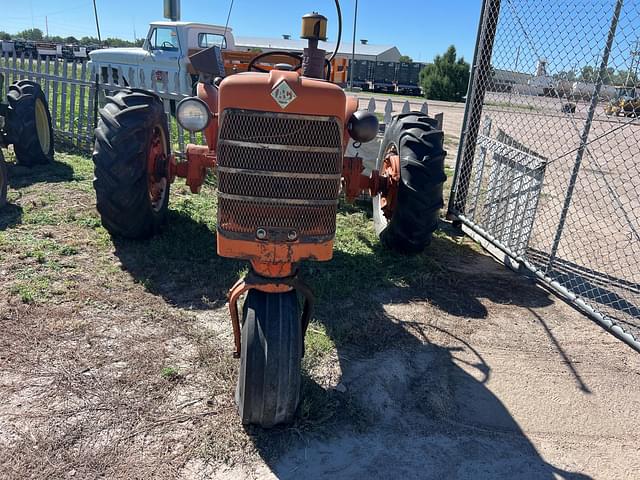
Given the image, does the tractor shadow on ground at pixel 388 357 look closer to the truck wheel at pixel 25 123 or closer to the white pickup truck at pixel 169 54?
the truck wheel at pixel 25 123

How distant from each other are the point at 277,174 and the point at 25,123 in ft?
18.4

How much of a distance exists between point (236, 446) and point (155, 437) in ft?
1.32

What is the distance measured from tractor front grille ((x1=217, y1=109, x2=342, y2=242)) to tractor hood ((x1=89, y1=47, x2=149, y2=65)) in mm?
12394

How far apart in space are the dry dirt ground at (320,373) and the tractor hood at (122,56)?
391 inches

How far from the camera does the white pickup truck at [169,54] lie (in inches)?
501

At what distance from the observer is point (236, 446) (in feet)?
8.37

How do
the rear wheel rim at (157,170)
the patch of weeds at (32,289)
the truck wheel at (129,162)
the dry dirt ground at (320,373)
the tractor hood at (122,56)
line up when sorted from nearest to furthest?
1. the dry dirt ground at (320,373)
2. the patch of weeds at (32,289)
3. the truck wheel at (129,162)
4. the rear wheel rim at (157,170)
5. the tractor hood at (122,56)

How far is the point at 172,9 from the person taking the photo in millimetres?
16188

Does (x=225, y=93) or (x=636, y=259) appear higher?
(x=225, y=93)

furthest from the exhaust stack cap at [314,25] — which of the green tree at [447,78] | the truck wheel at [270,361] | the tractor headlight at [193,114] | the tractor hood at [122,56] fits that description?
the green tree at [447,78]

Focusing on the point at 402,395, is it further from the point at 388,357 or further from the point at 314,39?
the point at 314,39

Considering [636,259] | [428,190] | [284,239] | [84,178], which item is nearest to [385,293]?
[428,190]

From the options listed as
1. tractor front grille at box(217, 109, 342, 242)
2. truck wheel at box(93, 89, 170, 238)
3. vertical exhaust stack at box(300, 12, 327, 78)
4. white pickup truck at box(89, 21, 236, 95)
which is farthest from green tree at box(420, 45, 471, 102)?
tractor front grille at box(217, 109, 342, 242)

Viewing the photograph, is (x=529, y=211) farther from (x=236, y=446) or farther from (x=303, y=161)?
(x=236, y=446)
